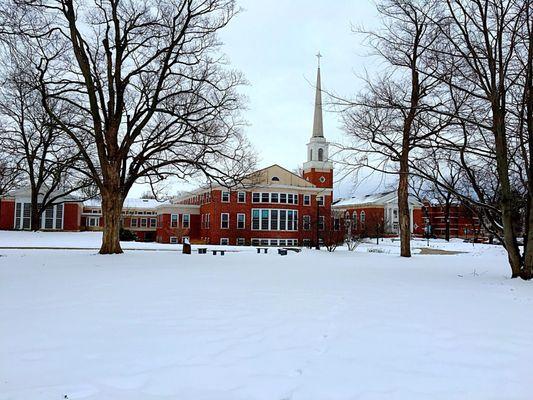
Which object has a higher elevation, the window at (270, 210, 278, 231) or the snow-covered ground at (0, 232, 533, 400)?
the window at (270, 210, 278, 231)

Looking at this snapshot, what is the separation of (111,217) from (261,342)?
52.3 ft

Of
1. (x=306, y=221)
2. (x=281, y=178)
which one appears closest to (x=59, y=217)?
(x=281, y=178)

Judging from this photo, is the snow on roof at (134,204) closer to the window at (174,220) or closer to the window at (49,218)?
the window at (174,220)

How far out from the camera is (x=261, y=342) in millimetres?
5309

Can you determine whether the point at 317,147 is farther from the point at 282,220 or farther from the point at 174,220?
the point at 174,220

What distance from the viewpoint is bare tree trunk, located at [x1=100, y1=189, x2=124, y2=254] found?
765 inches

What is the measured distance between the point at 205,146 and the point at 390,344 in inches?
639

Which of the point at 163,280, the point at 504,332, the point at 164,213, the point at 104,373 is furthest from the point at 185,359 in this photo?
the point at 164,213

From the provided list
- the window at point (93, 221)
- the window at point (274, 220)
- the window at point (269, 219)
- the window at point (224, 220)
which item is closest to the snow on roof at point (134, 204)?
the window at point (93, 221)

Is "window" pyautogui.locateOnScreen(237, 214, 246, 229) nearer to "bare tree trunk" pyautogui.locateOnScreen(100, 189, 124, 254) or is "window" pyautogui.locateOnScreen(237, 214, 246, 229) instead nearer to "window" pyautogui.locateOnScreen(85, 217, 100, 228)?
"bare tree trunk" pyautogui.locateOnScreen(100, 189, 124, 254)

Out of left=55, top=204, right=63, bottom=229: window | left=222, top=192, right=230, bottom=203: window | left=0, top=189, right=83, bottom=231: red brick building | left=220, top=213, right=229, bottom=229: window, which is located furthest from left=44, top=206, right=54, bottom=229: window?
left=222, top=192, right=230, bottom=203: window

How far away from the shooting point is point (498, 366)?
4.59 metres

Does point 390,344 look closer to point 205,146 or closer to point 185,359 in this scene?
point 185,359

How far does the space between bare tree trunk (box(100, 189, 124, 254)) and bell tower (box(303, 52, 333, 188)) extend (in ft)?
124
